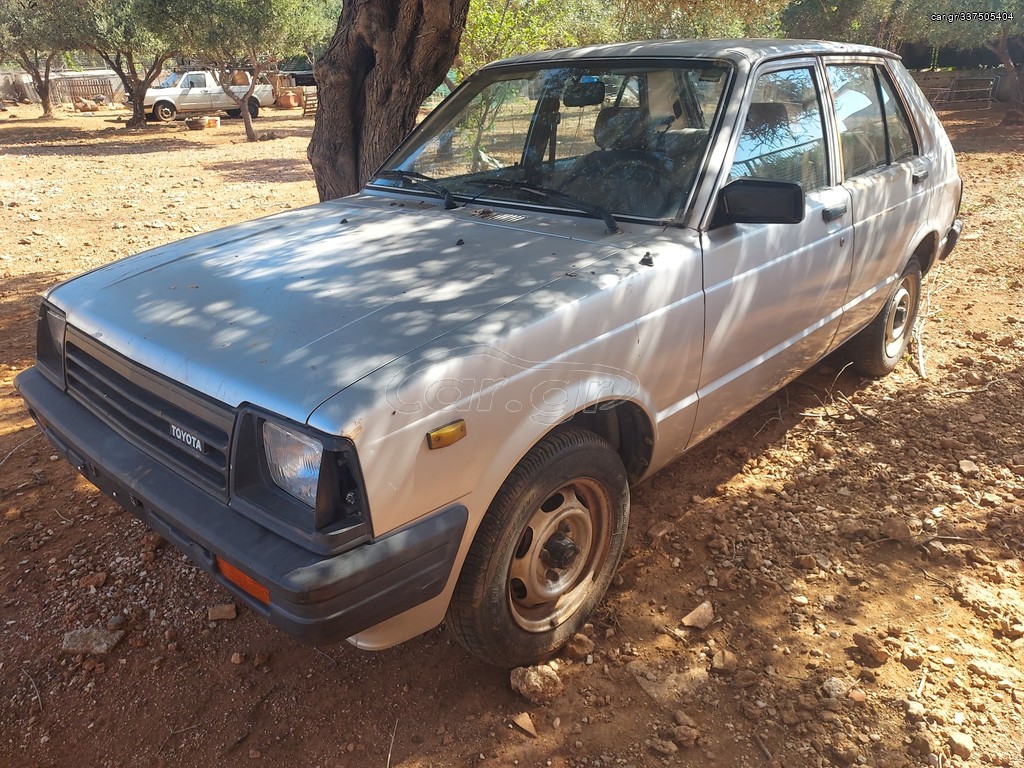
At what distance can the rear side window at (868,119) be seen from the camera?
12.0 feet

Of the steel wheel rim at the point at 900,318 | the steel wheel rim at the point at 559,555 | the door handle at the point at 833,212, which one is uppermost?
the door handle at the point at 833,212

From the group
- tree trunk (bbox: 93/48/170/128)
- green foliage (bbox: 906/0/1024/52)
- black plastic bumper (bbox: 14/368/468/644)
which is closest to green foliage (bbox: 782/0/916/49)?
green foliage (bbox: 906/0/1024/52)

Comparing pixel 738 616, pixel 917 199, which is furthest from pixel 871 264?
pixel 738 616

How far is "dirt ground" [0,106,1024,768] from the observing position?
92.1 inches

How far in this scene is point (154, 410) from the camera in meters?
2.24

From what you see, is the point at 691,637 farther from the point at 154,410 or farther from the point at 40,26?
the point at 40,26

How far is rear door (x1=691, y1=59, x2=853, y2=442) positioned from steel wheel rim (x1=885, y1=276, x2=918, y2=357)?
1072mm

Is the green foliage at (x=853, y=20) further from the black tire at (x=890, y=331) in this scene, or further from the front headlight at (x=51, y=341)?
the front headlight at (x=51, y=341)

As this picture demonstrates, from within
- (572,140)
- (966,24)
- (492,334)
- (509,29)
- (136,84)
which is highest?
(966,24)

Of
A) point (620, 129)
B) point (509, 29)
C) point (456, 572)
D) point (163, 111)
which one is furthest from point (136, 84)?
point (456, 572)

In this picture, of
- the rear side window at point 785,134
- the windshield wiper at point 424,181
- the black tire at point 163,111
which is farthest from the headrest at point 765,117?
the black tire at point 163,111

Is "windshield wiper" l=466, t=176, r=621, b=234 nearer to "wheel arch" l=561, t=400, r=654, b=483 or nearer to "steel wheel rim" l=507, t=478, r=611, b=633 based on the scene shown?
"wheel arch" l=561, t=400, r=654, b=483

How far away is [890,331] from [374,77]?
3.73 metres

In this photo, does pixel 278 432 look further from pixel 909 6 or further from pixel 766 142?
pixel 909 6
